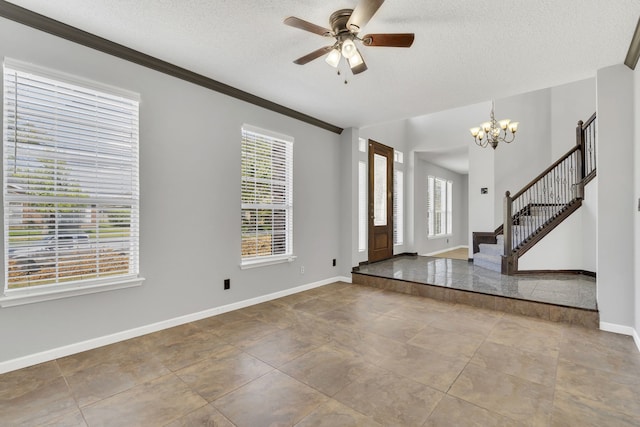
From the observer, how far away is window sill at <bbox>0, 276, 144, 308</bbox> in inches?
90.2

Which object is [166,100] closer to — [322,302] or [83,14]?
[83,14]

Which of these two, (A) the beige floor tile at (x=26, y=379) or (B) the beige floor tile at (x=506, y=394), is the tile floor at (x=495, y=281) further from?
(A) the beige floor tile at (x=26, y=379)

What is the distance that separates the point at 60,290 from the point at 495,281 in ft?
17.2

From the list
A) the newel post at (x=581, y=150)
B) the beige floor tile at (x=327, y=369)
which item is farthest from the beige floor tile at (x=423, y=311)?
the newel post at (x=581, y=150)

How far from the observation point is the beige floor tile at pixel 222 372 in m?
2.09

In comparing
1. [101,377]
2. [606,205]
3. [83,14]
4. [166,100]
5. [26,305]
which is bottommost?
[101,377]

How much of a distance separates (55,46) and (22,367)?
8.56 feet

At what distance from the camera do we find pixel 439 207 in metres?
8.92

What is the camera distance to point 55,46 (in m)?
2.51

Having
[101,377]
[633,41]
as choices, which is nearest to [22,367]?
[101,377]

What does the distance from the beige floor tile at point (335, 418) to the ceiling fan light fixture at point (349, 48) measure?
2.51 meters

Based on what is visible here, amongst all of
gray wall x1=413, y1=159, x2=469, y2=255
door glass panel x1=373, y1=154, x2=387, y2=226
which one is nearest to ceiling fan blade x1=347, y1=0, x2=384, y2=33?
door glass panel x1=373, y1=154, x2=387, y2=226

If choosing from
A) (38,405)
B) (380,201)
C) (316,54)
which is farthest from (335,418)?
(380,201)

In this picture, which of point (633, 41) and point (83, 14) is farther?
point (633, 41)
